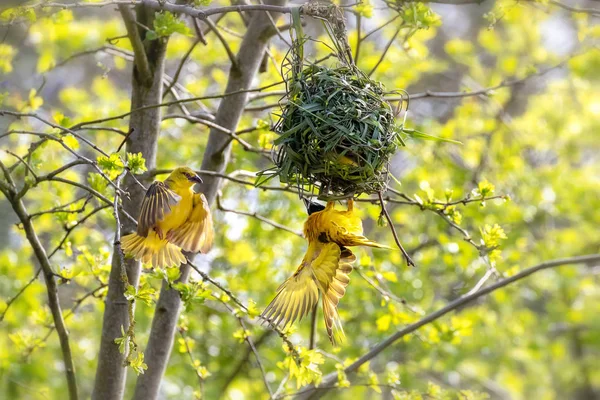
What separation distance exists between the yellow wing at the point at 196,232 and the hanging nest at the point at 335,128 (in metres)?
0.45

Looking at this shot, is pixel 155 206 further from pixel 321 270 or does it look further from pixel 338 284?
pixel 338 284

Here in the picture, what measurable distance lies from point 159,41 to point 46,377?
4670 millimetres

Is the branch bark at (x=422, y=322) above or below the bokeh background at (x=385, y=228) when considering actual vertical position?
below

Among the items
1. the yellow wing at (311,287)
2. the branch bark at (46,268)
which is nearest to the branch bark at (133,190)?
the branch bark at (46,268)

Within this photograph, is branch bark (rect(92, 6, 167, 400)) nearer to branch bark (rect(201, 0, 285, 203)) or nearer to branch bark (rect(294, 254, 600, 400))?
branch bark (rect(201, 0, 285, 203))

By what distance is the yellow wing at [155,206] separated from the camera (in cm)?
301

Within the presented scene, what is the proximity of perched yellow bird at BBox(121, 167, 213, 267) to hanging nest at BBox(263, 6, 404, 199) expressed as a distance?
1.53 feet

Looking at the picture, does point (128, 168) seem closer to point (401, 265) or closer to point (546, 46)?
point (401, 265)

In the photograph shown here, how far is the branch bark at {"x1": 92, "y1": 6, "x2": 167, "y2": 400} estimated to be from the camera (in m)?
3.71

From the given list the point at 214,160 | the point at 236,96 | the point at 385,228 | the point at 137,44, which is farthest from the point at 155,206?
the point at 385,228

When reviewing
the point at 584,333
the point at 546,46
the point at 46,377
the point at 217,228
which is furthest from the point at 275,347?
the point at 546,46

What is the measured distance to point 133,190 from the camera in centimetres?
379

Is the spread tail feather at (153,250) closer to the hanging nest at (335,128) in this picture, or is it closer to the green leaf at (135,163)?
the green leaf at (135,163)

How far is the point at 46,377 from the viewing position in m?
7.27
